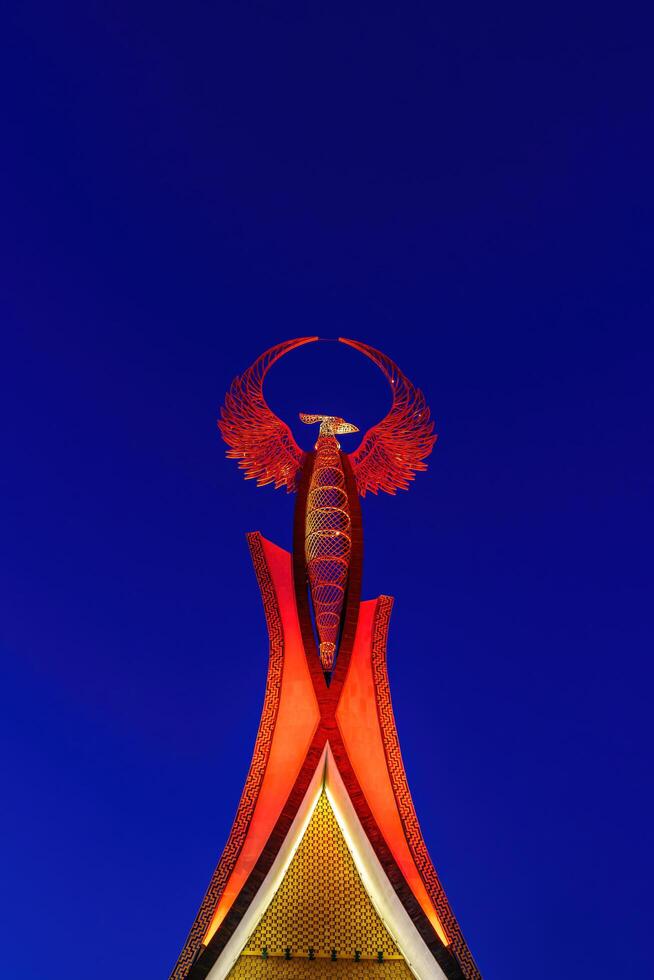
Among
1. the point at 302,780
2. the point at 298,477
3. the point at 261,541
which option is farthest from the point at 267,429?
the point at 302,780

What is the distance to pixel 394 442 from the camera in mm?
18469

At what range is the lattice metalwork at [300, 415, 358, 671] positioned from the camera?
16312 millimetres

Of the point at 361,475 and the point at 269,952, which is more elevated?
the point at 361,475

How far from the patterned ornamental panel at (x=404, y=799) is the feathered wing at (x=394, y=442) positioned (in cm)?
268

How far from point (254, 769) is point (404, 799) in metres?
2.58

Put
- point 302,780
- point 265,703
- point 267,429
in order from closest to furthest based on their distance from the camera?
point 302,780
point 265,703
point 267,429

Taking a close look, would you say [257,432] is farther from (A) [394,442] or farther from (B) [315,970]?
(B) [315,970]

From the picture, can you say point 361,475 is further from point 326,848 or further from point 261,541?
point 326,848

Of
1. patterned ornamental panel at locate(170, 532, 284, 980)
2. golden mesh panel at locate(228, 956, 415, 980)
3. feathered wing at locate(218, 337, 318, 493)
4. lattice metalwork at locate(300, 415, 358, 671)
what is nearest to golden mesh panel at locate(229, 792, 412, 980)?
golden mesh panel at locate(228, 956, 415, 980)

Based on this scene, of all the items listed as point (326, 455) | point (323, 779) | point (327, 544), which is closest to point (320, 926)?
point (323, 779)

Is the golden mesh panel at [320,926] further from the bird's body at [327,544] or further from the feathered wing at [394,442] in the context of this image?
the feathered wing at [394,442]

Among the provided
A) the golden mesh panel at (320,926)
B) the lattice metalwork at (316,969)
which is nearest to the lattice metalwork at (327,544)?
the golden mesh panel at (320,926)

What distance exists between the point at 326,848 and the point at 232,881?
168 centimetres

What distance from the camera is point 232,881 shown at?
43.2 feet
